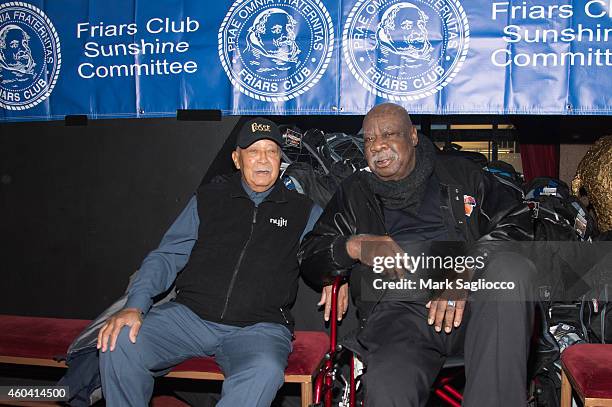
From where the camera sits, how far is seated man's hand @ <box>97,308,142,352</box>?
250 centimetres

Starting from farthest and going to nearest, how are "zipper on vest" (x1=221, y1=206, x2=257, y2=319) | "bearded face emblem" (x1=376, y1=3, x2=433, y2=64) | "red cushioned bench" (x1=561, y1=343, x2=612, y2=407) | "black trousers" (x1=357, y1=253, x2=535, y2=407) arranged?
"bearded face emblem" (x1=376, y1=3, x2=433, y2=64) < "zipper on vest" (x1=221, y1=206, x2=257, y2=319) < "red cushioned bench" (x1=561, y1=343, x2=612, y2=407) < "black trousers" (x1=357, y1=253, x2=535, y2=407)

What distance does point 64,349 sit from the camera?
9.50 ft

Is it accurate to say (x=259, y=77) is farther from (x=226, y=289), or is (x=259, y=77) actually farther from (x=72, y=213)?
(x=72, y=213)

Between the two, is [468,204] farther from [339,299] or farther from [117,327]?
[117,327]

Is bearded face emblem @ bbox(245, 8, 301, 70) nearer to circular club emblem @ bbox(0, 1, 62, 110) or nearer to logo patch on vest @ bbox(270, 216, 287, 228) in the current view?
logo patch on vest @ bbox(270, 216, 287, 228)

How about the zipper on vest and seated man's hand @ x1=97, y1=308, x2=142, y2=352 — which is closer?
seated man's hand @ x1=97, y1=308, x2=142, y2=352

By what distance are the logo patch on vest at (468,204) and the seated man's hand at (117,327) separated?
1.67m

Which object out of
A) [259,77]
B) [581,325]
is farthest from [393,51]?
[581,325]

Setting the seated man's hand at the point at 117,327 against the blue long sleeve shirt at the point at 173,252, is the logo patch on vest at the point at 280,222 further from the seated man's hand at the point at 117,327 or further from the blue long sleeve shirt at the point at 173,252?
the seated man's hand at the point at 117,327

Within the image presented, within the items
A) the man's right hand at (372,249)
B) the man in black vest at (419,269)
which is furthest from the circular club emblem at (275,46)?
the man's right hand at (372,249)

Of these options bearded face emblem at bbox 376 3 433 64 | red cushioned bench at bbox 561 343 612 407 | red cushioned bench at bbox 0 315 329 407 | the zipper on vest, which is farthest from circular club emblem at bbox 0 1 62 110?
red cushioned bench at bbox 561 343 612 407

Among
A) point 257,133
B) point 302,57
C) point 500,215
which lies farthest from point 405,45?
point 500,215

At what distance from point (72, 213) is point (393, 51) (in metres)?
2.35

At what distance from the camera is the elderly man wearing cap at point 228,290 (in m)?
2.49
